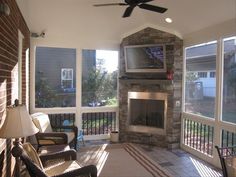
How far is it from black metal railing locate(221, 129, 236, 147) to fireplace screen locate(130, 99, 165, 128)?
1.53 metres

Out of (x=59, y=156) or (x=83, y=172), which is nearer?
(x=83, y=172)

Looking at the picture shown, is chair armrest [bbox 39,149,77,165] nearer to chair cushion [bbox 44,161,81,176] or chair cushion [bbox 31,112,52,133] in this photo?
chair cushion [bbox 44,161,81,176]

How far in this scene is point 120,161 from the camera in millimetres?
4543

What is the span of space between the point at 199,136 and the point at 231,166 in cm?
235

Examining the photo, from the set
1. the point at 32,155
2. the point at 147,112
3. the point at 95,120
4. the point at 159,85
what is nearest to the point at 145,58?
the point at 159,85

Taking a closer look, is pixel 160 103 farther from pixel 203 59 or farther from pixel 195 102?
pixel 203 59

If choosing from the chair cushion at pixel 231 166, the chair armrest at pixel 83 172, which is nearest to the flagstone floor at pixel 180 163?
the chair cushion at pixel 231 166

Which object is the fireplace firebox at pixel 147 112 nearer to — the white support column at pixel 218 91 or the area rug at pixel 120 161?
the area rug at pixel 120 161

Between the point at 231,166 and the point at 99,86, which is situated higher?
the point at 99,86

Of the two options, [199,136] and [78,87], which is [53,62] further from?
[199,136]

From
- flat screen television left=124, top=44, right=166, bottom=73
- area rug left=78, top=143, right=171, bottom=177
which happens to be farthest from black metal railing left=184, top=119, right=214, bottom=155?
flat screen television left=124, top=44, right=166, bottom=73

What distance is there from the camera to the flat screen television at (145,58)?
5316 millimetres

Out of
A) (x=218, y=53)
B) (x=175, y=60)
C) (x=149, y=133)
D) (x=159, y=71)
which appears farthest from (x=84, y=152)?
(x=218, y=53)

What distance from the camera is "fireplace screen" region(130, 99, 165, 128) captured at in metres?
5.59
